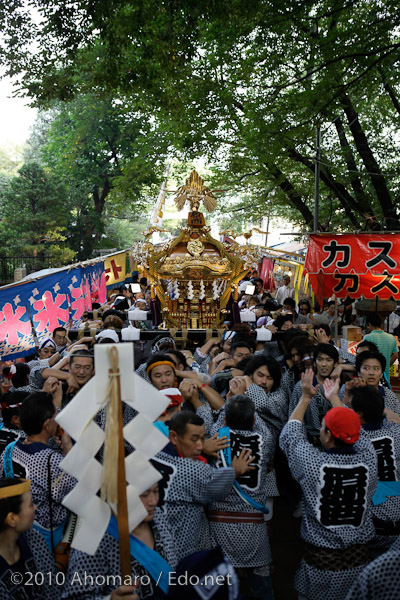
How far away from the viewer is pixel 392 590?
6.88 ft

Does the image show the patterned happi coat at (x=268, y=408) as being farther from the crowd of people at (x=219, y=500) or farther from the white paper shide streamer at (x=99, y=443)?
the white paper shide streamer at (x=99, y=443)

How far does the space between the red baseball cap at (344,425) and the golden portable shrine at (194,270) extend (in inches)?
286

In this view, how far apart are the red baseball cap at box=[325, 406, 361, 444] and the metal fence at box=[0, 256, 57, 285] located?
1828 cm

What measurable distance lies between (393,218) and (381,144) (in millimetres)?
3170

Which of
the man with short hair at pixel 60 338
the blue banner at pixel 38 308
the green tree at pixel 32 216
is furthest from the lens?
the green tree at pixel 32 216

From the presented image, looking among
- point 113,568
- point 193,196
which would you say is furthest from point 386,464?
point 193,196

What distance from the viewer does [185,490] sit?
114 inches

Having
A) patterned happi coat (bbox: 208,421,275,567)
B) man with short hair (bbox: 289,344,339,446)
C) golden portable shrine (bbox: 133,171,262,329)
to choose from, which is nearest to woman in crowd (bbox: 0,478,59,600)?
patterned happi coat (bbox: 208,421,275,567)

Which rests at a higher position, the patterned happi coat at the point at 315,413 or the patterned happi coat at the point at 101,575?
the patterned happi coat at the point at 101,575

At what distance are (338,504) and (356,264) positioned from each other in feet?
20.9

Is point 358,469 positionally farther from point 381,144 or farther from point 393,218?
point 381,144

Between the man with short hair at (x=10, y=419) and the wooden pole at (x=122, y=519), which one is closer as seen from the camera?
the wooden pole at (x=122, y=519)

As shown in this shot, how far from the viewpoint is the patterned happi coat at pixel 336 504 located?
3.00 metres

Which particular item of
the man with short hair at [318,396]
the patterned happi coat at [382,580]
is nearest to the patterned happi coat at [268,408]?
the man with short hair at [318,396]
